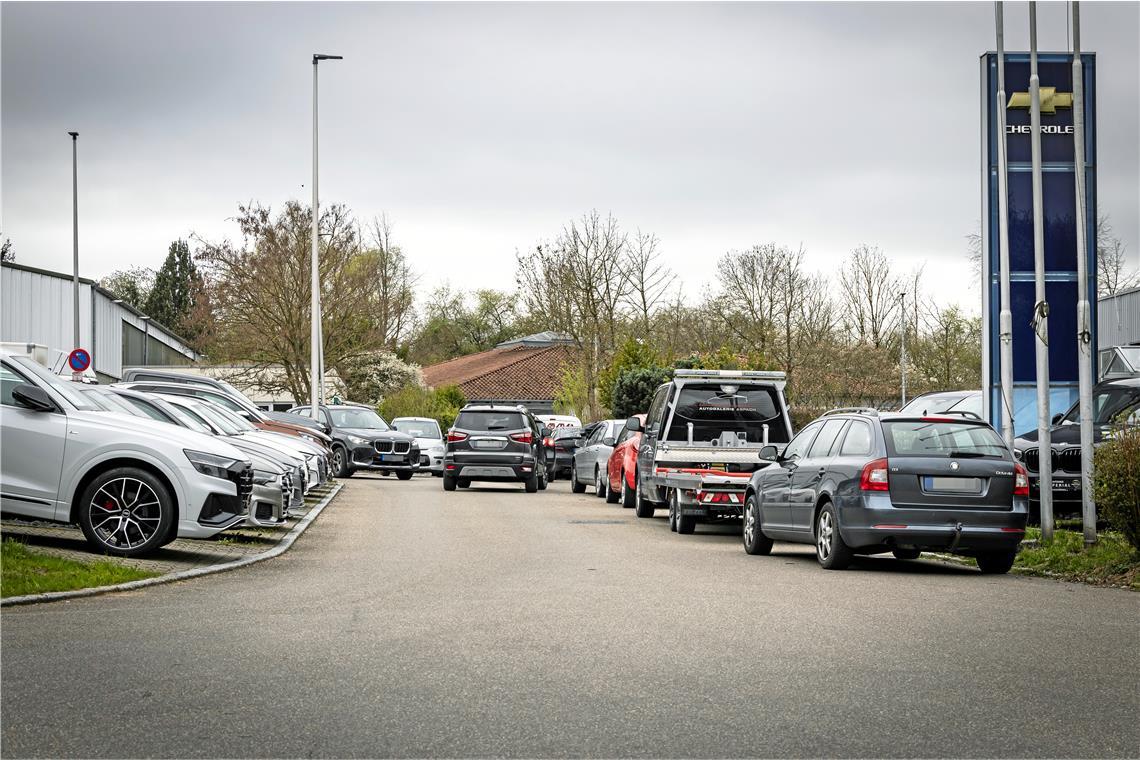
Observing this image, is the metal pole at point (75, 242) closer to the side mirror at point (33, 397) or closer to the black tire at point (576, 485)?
the black tire at point (576, 485)

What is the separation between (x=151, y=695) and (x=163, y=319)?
102 metres

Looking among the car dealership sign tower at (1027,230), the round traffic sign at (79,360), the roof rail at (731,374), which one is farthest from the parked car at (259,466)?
the round traffic sign at (79,360)

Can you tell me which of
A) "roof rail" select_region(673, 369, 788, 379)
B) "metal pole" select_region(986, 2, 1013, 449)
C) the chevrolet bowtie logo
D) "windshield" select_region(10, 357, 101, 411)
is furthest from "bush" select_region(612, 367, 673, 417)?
"windshield" select_region(10, 357, 101, 411)

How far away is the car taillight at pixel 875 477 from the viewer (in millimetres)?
13344

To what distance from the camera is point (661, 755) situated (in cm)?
582

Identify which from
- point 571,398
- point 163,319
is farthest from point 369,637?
point 163,319

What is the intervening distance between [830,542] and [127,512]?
6.69 m

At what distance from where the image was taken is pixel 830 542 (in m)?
13.9

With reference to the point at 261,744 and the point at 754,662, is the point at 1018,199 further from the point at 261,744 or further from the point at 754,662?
the point at 261,744

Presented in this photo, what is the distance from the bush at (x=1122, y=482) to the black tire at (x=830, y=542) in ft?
7.81

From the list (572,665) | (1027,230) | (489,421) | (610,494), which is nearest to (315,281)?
(489,421)

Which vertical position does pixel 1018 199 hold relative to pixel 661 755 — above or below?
above

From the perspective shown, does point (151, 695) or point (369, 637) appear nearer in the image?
point (151, 695)

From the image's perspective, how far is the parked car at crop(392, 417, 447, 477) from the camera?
3919 centimetres
